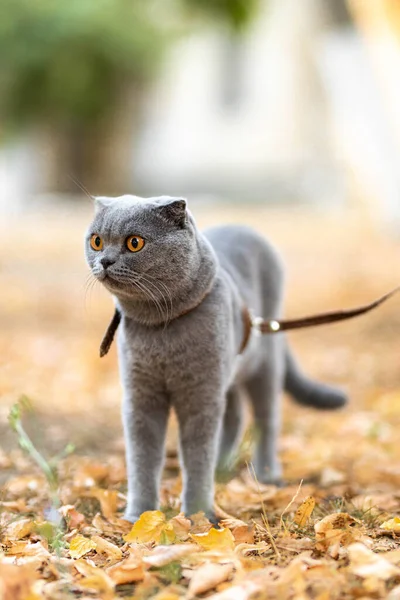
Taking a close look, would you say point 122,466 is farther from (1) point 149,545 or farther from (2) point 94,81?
(2) point 94,81

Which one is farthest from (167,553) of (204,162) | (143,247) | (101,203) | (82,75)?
(204,162)

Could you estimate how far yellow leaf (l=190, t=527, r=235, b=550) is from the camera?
6.90ft

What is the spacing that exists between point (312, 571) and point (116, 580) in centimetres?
47

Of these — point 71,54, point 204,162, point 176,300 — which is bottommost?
point 176,300

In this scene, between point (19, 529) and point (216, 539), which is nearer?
point (216, 539)

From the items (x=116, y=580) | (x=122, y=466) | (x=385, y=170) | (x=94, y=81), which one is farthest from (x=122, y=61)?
(x=116, y=580)

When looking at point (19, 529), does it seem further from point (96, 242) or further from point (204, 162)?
point (204, 162)

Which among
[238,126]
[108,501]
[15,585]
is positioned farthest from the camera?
[238,126]

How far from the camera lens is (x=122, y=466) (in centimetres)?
318

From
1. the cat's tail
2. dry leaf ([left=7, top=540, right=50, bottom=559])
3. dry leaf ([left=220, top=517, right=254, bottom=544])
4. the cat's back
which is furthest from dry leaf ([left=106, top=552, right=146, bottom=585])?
the cat's tail

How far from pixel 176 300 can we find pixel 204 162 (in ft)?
62.1

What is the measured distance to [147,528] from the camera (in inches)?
88.1

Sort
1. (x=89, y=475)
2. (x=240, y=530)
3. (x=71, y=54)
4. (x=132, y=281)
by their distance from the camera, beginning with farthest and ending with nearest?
1. (x=71, y=54)
2. (x=89, y=475)
3. (x=240, y=530)
4. (x=132, y=281)

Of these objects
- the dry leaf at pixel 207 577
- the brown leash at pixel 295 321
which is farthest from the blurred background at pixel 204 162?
the dry leaf at pixel 207 577
